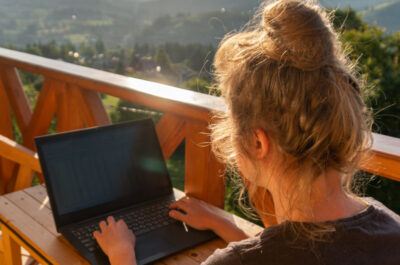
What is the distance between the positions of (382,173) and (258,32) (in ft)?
1.65

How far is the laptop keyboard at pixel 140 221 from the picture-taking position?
1.34m

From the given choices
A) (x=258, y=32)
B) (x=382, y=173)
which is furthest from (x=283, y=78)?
(x=382, y=173)

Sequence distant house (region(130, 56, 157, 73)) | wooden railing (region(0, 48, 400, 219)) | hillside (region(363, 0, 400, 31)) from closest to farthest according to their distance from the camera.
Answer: wooden railing (region(0, 48, 400, 219)), hillside (region(363, 0, 400, 31)), distant house (region(130, 56, 157, 73))

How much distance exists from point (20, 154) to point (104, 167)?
120cm

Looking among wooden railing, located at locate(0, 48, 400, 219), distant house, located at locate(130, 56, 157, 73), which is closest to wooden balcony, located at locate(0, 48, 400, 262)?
wooden railing, located at locate(0, 48, 400, 219)

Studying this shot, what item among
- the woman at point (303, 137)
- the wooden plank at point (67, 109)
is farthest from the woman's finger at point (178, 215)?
the wooden plank at point (67, 109)

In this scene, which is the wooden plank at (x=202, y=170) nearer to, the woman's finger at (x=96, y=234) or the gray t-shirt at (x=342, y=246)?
the woman's finger at (x=96, y=234)

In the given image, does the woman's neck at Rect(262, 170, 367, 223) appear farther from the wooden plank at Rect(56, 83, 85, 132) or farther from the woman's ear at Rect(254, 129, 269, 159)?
the wooden plank at Rect(56, 83, 85, 132)

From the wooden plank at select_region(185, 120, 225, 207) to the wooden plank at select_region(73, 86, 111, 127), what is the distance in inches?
25.5

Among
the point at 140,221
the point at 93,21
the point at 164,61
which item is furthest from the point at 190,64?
the point at 93,21

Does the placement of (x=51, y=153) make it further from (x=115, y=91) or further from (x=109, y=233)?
(x=115, y=91)

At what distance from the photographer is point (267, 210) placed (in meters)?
1.53

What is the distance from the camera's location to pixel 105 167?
151cm

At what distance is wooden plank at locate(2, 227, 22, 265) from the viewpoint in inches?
62.7
